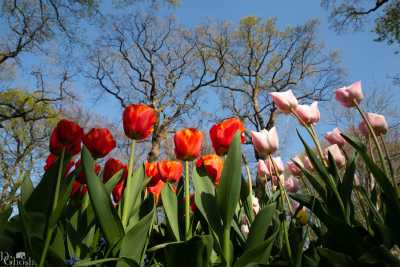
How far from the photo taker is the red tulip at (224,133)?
0.90 metres

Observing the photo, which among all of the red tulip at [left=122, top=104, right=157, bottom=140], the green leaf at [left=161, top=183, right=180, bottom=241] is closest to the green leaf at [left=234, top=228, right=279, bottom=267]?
the green leaf at [left=161, top=183, right=180, bottom=241]

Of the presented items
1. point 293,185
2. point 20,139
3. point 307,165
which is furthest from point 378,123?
point 20,139

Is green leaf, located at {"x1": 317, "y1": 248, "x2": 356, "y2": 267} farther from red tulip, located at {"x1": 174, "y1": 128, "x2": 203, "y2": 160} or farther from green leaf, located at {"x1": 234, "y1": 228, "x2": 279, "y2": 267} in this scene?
red tulip, located at {"x1": 174, "y1": 128, "x2": 203, "y2": 160}

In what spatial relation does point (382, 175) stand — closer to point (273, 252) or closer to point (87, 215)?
point (273, 252)

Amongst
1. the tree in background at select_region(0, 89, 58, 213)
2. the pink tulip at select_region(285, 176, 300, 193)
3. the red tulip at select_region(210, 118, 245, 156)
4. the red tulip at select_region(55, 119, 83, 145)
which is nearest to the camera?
the red tulip at select_region(55, 119, 83, 145)

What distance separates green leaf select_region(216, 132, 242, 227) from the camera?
68 cm

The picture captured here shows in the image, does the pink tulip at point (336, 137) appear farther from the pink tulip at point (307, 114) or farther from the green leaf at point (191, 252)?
the green leaf at point (191, 252)

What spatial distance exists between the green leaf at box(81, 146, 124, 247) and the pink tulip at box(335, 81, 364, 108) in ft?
2.34

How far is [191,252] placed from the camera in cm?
59

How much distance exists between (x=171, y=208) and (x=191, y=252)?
20 centimetres

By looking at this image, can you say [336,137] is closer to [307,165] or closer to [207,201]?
[307,165]

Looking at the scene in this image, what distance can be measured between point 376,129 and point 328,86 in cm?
1291

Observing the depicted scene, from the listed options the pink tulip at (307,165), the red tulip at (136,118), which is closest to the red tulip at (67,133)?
the red tulip at (136,118)

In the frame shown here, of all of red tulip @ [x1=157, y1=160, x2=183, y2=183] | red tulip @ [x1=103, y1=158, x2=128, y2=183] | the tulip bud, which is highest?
red tulip @ [x1=103, y1=158, x2=128, y2=183]
